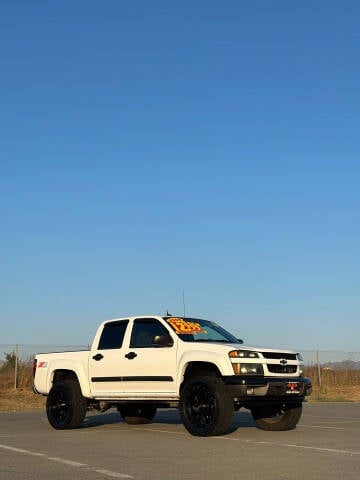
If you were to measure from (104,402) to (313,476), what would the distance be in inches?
255

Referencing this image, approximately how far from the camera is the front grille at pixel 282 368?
11672 mm

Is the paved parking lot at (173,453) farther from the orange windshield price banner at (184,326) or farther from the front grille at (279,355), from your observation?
the orange windshield price banner at (184,326)

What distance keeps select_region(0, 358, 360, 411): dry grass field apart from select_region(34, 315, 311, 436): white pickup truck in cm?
830

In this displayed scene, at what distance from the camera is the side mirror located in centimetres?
1199

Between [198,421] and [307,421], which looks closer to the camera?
[198,421]

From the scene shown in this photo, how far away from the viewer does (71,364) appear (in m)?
13.6

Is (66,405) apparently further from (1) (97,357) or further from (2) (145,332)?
(2) (145,332)

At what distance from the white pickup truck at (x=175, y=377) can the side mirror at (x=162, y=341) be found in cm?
2

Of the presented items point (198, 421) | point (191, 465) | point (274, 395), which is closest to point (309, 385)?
point (274, 395)

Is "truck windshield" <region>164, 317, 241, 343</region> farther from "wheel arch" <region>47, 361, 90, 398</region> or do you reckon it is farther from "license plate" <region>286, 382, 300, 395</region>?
"wheel arch" <region>47, 361, 90, 398</region>

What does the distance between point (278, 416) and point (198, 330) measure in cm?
211

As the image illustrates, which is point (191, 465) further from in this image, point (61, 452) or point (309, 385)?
point (309, 385)

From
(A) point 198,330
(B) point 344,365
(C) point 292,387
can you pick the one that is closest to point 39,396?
(A) point 198,330

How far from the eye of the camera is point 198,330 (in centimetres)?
1273
